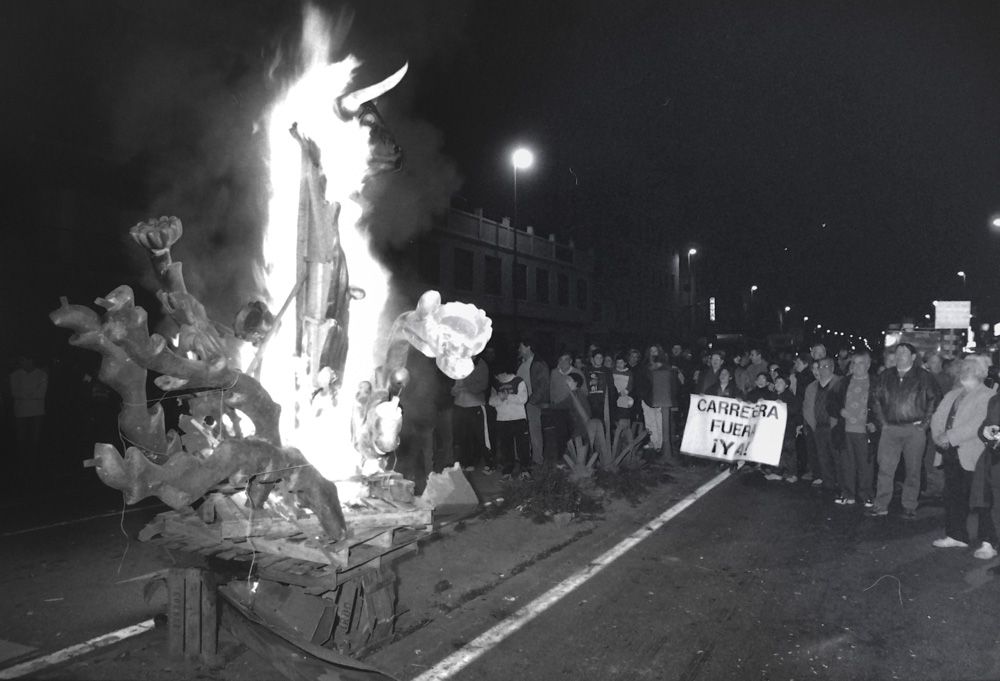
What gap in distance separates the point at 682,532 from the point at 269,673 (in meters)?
4.82

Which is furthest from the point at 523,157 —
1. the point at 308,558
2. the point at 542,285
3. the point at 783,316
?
the point at 783,316

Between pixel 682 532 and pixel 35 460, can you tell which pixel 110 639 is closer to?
pixel 682 532

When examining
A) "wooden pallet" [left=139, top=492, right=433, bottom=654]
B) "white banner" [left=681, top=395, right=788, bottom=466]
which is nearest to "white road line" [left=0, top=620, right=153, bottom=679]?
"wooden pallet" [left=139, top=492, right=433, bottom=654]

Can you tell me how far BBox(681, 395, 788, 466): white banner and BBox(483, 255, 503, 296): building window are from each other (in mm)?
23263

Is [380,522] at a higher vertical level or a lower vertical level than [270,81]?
lower

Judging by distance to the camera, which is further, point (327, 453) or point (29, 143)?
point (29, 143)

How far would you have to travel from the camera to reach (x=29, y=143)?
1598cm

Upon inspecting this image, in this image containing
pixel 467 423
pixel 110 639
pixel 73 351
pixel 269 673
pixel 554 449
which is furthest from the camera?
pixel 73 351

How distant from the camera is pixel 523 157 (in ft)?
63.7

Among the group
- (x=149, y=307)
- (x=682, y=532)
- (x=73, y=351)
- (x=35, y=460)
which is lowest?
(x=682, y=532)

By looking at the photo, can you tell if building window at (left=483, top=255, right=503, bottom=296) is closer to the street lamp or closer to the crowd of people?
the crowd of people

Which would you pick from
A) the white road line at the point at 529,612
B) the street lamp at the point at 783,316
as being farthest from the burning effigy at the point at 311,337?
the street lamp at the point at 783,316

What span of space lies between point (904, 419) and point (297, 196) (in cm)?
742

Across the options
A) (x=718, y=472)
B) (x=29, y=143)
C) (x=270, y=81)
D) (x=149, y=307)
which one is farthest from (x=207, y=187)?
(x=29, y=143)
